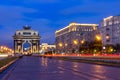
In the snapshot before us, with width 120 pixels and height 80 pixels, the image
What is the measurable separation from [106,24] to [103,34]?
5.78 metres

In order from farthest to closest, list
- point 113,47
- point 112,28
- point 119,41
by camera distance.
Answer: point 112,28
point 119,41
point 113,47

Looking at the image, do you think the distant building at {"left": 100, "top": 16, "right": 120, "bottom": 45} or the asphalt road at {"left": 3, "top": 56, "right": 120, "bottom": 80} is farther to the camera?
the distant building at {"left": 100, "top": 16, "right": 120, "bottom": 45}

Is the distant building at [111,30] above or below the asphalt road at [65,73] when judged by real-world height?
above

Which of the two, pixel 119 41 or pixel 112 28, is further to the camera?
pixel 112 28

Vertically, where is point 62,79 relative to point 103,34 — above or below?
below

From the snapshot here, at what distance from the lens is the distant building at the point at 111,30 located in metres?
170

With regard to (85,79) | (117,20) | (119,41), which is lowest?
(85,79)

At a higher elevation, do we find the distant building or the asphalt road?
the distant building

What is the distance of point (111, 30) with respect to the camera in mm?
178125

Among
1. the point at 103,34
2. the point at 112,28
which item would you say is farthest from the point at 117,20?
the point at 103,34

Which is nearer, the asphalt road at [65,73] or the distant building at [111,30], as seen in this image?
the asphalt road at [65,73]

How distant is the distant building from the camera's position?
170488 mm

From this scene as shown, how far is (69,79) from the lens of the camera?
22.8m

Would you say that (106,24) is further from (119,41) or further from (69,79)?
(69,79)
